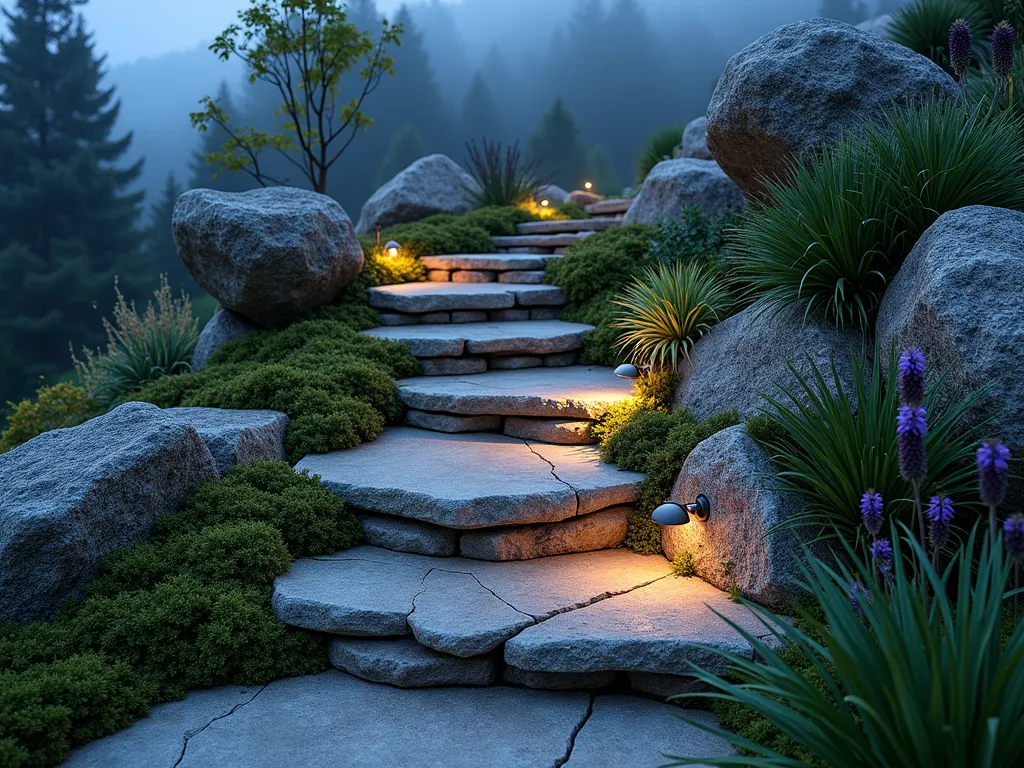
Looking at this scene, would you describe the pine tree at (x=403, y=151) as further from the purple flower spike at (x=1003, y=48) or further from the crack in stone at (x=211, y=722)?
the crack in stone at (x=211, y=722)

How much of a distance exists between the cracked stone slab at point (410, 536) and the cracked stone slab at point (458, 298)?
3.69 meters

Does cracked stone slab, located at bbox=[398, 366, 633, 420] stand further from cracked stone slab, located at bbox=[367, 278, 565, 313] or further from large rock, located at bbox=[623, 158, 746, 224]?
large rock, located at bbox=[623, 158, 746, 224]

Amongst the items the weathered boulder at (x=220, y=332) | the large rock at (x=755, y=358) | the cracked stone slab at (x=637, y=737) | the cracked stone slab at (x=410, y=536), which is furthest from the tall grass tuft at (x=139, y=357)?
the cracked stone slab at (x=637, y=737)

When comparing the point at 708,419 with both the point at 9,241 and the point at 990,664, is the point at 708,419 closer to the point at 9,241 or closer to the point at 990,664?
the point at 990,664

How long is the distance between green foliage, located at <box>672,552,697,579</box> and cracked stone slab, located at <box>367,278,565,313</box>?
14.4ft

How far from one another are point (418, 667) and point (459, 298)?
16.5ft

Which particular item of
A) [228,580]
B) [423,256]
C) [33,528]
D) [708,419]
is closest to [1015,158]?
[708,419]

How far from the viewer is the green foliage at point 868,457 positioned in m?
3.53

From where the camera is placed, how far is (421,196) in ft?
41.0

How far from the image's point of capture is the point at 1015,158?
4586 millimetres

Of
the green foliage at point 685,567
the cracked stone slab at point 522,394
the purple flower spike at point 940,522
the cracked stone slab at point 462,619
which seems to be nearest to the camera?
the purple flower spike at point 940,522

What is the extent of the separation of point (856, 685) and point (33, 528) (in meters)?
3.73

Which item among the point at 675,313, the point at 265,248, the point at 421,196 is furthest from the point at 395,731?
the point at 421,196

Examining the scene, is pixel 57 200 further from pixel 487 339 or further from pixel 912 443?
pixel 912 443
